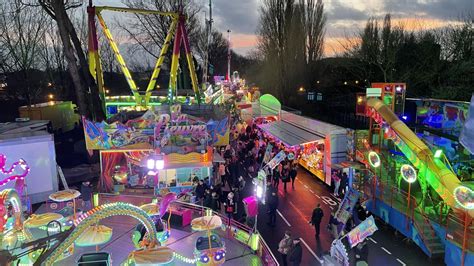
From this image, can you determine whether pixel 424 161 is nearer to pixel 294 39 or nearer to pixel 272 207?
pixel 272 207

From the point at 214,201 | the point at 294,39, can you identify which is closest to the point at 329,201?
the point at 214,201

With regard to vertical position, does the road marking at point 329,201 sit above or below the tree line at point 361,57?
below

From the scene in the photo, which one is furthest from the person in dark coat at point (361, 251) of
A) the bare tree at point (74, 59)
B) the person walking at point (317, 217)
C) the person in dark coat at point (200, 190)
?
the bare tree at point (74, 59)

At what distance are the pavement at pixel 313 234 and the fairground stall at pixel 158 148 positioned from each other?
147 inches

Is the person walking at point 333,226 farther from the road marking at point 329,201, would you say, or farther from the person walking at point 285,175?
the person walking at point 285,175

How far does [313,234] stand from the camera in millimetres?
13258

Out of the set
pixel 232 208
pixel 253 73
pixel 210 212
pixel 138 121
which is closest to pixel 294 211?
pixel 232 208

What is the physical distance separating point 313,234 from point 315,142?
655 centimetres

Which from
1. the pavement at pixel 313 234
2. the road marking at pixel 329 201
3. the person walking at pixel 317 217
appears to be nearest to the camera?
the pavement at pixel 313 234

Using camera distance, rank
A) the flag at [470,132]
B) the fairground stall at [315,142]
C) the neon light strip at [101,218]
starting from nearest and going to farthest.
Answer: the neon light strip at [101,218]
the flag at [470,132]
the fairground stall at [315,142]

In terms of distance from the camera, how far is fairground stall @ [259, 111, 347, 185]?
17688 millimetres

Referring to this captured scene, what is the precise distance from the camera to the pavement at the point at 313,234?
454 inches

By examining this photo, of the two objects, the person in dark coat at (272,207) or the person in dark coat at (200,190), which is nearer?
the person in dark coat at (272,207)

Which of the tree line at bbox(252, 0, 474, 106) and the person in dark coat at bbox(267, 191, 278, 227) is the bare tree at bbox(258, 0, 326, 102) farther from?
the person in dark coat at bbox(267, 191, 278, 227)
